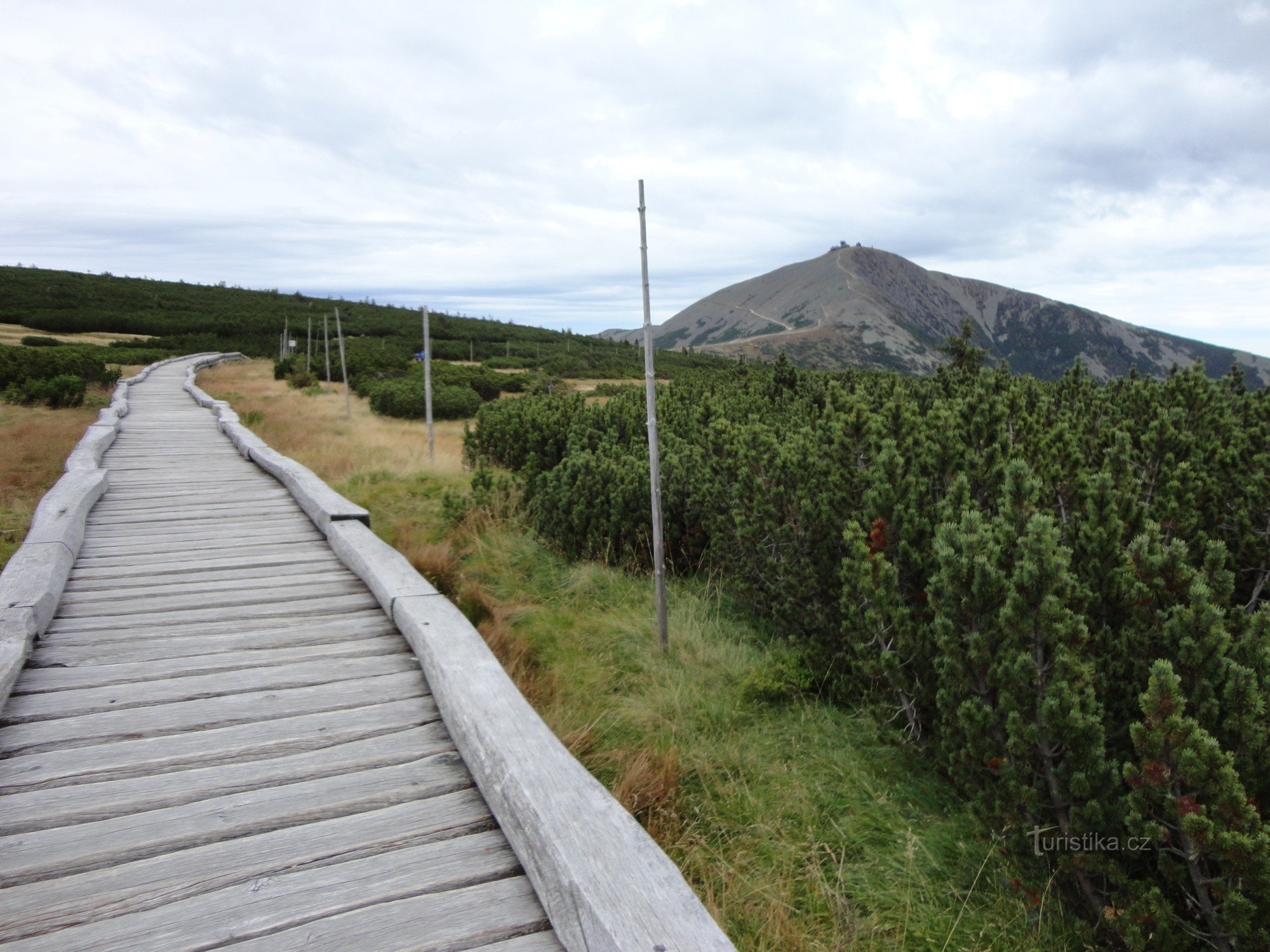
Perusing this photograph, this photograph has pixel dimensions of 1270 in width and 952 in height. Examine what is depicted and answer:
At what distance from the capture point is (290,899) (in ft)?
6.41

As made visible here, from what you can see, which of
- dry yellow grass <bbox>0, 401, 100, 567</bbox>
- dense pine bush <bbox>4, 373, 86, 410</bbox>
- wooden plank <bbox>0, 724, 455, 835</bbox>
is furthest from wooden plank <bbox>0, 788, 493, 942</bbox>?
dense pine bush <bbox>4, 373, 86, 410</bbox>

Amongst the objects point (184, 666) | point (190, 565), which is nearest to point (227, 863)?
point (184, 666)

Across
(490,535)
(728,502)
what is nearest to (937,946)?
(728,502)

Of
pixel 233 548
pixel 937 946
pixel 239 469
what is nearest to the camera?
pixel 937 946

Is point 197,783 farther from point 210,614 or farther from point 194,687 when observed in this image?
point 210,614

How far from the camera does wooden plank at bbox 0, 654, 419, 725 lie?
2.90 meters

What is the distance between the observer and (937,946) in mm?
2348

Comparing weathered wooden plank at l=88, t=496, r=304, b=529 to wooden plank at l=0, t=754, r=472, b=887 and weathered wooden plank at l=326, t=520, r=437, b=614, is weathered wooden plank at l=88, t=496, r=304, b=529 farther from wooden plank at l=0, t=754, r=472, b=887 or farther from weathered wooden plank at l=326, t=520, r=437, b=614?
wooden plank at l=0, t=754, r=472, b=887

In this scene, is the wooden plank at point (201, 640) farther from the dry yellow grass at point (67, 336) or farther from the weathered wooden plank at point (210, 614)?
the dry yellow grass at point (67, 336)

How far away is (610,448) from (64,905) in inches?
238

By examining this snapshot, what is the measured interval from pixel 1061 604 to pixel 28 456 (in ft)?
40.8

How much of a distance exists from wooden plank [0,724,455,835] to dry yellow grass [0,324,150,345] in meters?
51.3

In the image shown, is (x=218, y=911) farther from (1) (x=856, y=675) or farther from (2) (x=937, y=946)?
(1) (x=856, y=675)

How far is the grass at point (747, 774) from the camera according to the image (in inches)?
96.2
